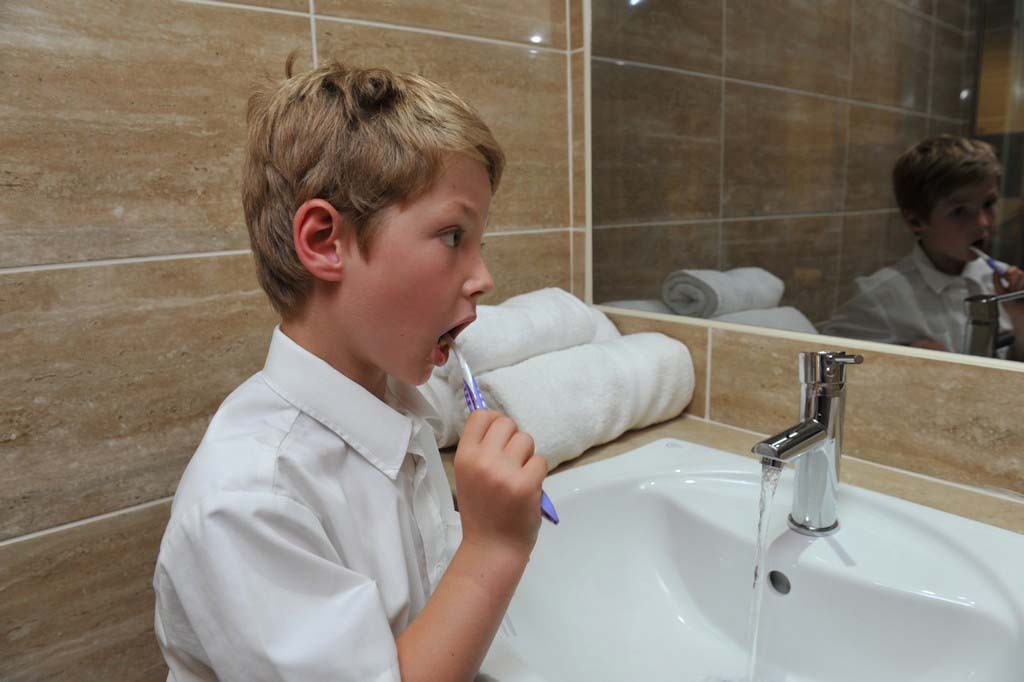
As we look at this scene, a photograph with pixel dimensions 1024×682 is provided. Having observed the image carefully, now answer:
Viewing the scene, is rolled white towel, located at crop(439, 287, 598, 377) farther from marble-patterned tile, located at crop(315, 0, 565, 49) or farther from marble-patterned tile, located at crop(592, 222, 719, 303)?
marble-patterned tile, located at crop(315, 0, 565, 49)

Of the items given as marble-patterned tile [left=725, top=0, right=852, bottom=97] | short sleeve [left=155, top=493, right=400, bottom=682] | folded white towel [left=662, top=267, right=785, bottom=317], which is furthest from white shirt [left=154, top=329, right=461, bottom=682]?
marble-patterned tile [left=725, top=0, right=852, bottom=97]

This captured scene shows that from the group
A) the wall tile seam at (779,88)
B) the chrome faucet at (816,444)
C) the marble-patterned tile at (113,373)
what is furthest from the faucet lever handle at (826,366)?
the marble-patterned tile at (113,373)

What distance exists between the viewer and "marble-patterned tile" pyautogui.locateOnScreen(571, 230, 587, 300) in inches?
47.2

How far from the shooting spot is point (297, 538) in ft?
1.54

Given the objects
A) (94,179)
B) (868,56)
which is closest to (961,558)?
(868,56)

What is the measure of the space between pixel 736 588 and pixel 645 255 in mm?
560

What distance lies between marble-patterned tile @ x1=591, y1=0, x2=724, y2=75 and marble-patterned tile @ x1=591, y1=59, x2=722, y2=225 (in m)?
0.02

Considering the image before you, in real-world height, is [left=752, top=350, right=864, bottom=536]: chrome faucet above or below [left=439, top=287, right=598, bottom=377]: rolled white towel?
below

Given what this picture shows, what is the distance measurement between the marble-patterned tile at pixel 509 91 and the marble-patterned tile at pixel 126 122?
0.11 m

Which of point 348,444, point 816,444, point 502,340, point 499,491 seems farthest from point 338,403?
point 816,444

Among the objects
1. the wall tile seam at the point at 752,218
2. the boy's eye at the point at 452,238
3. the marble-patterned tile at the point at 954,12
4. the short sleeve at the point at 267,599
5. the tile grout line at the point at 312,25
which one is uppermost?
the tile grout line at the point at 312,25

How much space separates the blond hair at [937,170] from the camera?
2.41 ft

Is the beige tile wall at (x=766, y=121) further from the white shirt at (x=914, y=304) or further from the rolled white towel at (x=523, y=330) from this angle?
the rolled white towel at (x=523, y=330)

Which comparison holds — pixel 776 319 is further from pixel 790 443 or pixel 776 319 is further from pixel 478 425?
pixel 478 425
